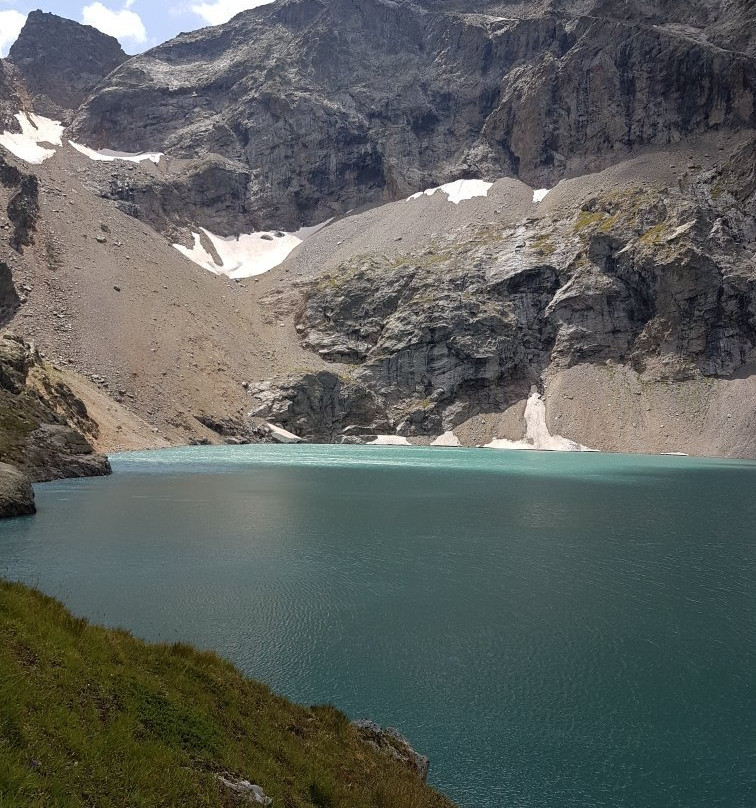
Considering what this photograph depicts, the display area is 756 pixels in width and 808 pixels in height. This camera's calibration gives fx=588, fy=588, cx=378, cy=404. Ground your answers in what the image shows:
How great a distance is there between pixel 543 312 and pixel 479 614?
102809mm

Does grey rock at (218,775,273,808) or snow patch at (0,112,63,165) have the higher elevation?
snow patch at (0,112,63,165)

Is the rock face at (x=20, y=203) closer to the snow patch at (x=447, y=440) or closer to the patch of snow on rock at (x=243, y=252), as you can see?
the patch of snow on rock at (x=243, y=252)

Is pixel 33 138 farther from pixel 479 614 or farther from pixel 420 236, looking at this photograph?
pixel 479 614

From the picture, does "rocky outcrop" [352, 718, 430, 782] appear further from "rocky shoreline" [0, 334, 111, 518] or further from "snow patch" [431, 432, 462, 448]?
"snow patch" [431, 432, 462, 448]

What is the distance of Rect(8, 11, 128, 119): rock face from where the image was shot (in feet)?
607

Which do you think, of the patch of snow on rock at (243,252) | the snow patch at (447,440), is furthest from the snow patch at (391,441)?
the patch of snow on rock at (243,252)

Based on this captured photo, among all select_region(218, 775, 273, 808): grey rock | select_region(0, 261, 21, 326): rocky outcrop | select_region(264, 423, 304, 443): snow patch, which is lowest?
select_region(264, 423, 304, 443): snow patch

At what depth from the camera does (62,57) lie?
19125 cm

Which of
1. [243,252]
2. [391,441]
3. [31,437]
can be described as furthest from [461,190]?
[31,437]

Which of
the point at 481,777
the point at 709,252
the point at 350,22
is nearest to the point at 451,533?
the point at 481,777

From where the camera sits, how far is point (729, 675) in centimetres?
1295

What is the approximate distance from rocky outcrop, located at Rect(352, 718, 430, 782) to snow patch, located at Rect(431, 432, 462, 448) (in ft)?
306

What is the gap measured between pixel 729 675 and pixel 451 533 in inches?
564

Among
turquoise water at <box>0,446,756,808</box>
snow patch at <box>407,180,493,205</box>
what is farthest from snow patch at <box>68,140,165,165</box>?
turquoise water at <box>0,446,756,808</box>
